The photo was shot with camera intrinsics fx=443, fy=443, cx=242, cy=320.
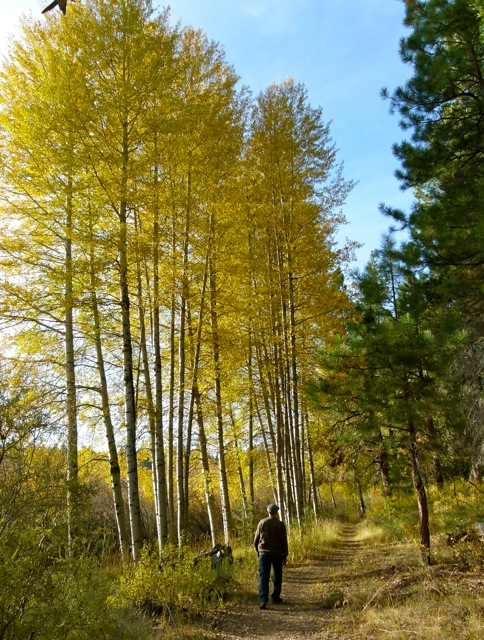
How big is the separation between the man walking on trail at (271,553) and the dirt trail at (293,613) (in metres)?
0.17

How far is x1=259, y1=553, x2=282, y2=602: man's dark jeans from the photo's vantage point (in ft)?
19.3

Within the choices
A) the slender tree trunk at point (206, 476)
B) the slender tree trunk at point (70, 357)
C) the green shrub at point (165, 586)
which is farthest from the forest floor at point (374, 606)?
the slender tree trunk at point (206, 476)

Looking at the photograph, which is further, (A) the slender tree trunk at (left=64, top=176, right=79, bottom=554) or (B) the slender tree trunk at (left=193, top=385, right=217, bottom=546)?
(B) the slender tree trunk at (left=193, top=385, right=217, bottom=546)

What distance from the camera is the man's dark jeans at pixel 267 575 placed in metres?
5.88

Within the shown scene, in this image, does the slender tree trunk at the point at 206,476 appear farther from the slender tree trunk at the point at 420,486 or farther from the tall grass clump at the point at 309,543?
the slender tree trunk at the point at 420,486

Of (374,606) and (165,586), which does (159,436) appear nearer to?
(165,586)

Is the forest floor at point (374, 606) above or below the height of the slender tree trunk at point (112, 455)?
below

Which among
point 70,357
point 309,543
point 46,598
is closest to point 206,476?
point 309,543

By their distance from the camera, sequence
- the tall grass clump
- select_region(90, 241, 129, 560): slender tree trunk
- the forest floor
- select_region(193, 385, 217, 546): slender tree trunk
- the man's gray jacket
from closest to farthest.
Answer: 1. the forest floor
2. the man's gray jacket
3. select_region(90, 241, 129, 560): slender tree trunk
4. the tall grass clump
5. select_region(193, 385, 217, 546): slender tree trunk

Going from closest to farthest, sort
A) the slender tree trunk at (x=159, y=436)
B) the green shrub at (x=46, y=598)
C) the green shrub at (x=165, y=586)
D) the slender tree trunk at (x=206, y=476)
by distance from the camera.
A: the green shrub at (x=46, y=598) → the green shrub at (x=165, y=586) → the slender tree trunk at (x=159, y=436) → the slender tree trunk at (x=206, y=476)

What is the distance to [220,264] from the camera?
8727mm

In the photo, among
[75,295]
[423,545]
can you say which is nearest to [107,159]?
[75,295]

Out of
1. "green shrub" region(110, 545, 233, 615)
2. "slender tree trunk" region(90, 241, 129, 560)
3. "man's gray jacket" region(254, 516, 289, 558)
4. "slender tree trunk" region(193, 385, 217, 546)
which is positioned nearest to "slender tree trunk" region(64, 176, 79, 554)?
"slender tree trunk" region(90, 241, 129, 560)

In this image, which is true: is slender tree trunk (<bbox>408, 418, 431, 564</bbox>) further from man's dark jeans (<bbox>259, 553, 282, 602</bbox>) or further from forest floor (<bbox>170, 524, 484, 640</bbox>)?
man's dark jeans (<bbox>259, 553, 282, 602</bbox>)
